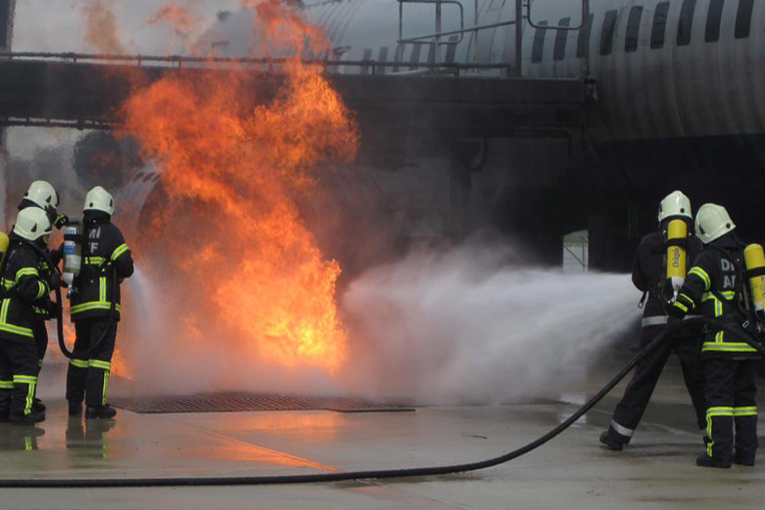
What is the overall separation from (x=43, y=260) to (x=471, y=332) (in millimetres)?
5792

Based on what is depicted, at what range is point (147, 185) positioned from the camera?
18.8 metres

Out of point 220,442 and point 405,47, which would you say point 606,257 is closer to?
point 405,47

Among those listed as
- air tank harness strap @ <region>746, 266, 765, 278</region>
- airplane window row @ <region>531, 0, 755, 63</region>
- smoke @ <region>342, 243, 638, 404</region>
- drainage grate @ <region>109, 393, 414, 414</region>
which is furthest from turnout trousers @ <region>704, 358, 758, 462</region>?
airplane window row @ <region>531, 0, 755, 63</region>

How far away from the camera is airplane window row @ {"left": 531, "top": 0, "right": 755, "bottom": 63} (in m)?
17.9

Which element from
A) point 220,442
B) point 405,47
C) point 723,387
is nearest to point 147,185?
point 405,47

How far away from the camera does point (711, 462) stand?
9367 millimetres

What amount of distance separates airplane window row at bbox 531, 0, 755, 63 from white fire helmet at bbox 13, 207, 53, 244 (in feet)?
33.4

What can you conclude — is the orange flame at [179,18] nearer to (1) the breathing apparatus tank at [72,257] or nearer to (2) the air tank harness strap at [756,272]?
(1) the breathing apparatus tank at [72,257]

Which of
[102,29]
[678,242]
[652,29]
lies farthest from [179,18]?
[678,242]

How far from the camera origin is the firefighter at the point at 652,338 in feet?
32.7

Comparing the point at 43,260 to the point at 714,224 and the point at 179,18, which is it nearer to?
the point at 714,224

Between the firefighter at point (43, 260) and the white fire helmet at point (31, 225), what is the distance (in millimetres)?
173

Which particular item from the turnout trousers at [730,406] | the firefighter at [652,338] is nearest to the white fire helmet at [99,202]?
the firefighter at [652,338]

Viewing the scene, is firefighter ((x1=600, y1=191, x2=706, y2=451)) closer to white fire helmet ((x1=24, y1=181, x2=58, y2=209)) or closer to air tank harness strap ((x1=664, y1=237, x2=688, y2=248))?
air tank harness strap ((x1=664, y1=237, x2=688, y2=248))
